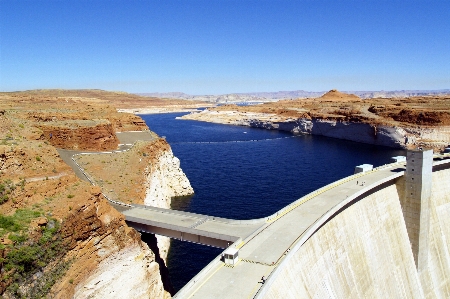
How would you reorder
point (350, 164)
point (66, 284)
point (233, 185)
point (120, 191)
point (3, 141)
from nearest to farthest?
point (66, 284) → point (3, 141) → point (120, 191) → point (233, 185) → point (350, 164)

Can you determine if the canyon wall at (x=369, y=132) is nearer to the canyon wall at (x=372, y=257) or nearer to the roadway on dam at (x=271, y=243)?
the canyon wall at (x=372, y=257)

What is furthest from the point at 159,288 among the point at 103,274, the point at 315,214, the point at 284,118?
the point at 284,118

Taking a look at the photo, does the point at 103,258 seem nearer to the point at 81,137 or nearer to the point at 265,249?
the point at 265,249

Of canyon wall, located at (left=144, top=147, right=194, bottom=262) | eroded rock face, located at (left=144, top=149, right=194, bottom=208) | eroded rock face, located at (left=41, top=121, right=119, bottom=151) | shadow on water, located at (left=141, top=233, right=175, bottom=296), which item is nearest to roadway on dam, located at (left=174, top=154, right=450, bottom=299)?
shadow on water, located at (left=141, top=233, right=175, bottom=296)

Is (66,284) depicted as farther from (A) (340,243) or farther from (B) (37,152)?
(A) (340,243)

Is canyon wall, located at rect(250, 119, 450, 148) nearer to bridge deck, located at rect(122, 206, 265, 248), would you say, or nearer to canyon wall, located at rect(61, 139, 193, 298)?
canyon wall, located at rect(61, 139, 193, 298)

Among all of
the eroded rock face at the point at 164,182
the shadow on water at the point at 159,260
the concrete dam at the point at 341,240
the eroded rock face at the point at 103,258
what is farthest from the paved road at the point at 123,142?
the eroded rock face at the point at 103,258
